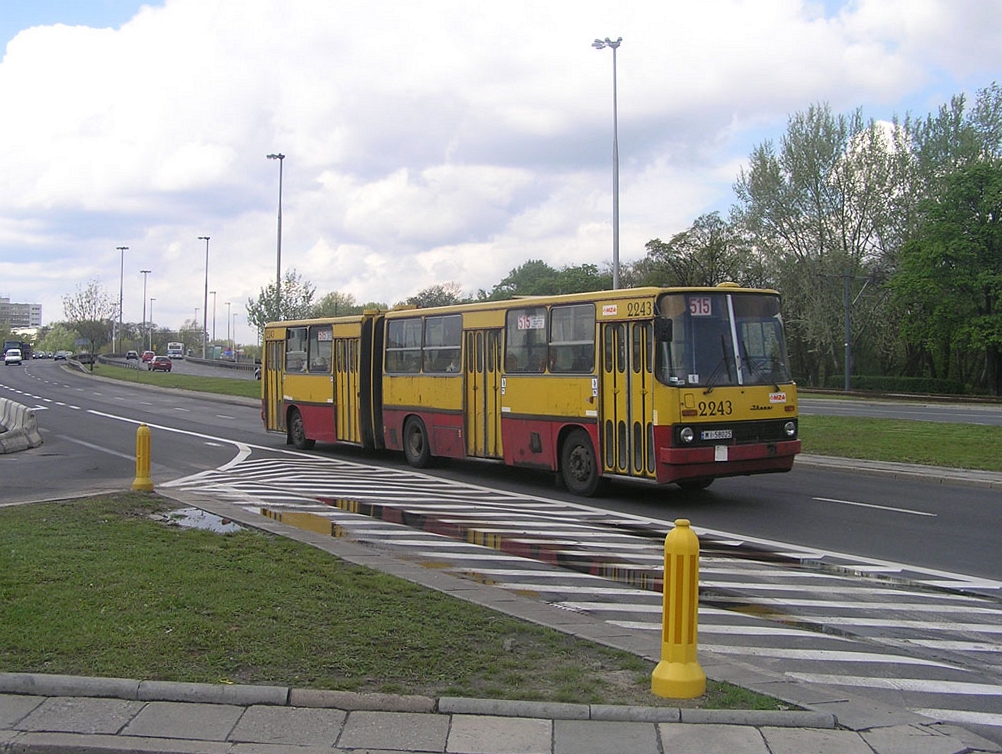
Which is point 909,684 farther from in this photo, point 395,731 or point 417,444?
point 417,444

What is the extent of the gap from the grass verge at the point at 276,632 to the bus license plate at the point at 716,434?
6179 millimetres

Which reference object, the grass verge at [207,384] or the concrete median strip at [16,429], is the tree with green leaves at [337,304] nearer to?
the grass verge at [207,384]

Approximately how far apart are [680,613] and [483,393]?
12371 millimetres

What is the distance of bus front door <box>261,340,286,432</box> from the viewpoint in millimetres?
25453

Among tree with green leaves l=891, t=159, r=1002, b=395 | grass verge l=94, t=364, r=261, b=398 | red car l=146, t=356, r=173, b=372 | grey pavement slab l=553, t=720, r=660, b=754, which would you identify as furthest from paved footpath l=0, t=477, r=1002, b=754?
red car l=146, t=356, r=173, b=372

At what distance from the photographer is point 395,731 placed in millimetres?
5215

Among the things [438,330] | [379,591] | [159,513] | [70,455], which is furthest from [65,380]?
[379,591]

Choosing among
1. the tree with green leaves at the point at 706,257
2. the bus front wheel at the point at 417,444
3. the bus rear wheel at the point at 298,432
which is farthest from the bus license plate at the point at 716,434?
the tree with green leaves at the point at 706,257

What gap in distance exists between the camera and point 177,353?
12519cm

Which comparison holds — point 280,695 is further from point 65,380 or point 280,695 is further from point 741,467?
point 65,380

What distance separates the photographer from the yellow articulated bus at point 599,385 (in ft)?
46.0

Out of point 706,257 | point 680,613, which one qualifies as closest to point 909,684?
point 680,613

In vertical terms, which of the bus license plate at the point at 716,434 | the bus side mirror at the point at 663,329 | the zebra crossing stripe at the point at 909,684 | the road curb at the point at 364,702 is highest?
the bus side mirror at the point at 663,329

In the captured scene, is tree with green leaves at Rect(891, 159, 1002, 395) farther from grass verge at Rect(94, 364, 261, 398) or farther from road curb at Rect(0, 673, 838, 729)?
road curb at Rect(0, 673, 838, 729)
